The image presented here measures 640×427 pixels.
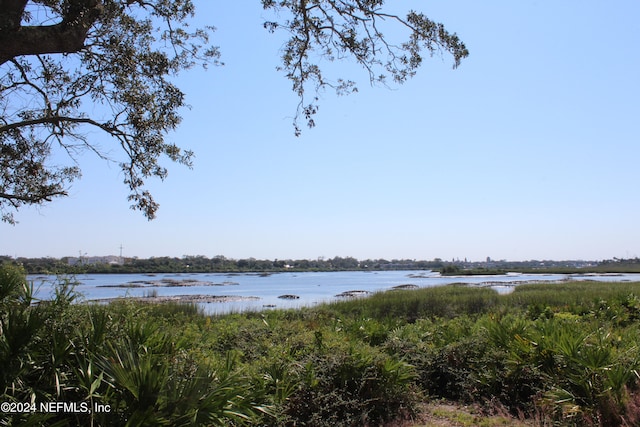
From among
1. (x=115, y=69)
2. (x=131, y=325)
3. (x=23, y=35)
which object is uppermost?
(x=115, y=69)

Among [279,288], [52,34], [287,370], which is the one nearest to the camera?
[52,34]

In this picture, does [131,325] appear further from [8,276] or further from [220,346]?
[220,346]

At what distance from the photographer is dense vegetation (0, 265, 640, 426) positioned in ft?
13.8

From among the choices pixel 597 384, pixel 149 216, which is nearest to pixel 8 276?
pixel 149 216

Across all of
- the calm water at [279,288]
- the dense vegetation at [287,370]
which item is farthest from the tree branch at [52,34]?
the calm water at [279,288]

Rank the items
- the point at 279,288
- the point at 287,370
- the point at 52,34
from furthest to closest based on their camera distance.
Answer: the point at 279,288
the point at 287,370
the point at 52,34

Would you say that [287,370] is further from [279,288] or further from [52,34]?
[279,288]

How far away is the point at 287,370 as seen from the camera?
20.9ft

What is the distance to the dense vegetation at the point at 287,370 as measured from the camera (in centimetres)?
419

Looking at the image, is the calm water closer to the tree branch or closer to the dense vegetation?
the dense vegetation

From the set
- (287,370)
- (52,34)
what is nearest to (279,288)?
(287,370)

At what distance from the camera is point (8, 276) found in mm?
5234

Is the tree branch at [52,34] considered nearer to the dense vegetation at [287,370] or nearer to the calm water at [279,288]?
the dense vegetation at [287,370]

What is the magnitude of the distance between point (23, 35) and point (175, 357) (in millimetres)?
4094
